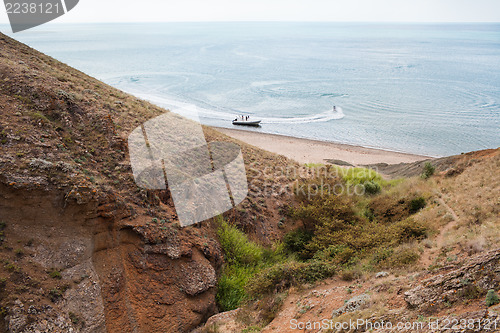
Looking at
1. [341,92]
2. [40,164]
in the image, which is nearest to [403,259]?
[40,164]

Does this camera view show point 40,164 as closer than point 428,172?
Yes

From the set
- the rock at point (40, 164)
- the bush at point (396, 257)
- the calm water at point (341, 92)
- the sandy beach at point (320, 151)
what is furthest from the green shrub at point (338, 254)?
the calm water at point (341, 92)

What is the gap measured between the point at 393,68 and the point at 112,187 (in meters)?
77.1

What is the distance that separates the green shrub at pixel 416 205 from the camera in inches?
550

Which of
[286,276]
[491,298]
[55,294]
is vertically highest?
[491,298]

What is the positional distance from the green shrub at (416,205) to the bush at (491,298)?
29.6 feet

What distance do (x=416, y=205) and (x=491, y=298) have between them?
30.4 ft

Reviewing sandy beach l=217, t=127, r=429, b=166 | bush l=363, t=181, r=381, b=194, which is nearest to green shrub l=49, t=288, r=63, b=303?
bush l=363, t=181, r=381, b=194

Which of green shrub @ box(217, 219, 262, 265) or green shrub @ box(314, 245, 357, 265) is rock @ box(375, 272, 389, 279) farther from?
green shrub @ box(217, 219, 262, 265)

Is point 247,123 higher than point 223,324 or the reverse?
higher

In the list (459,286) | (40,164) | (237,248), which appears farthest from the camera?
(237,248)

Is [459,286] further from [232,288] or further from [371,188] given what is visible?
[371,188]

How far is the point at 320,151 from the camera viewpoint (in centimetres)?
3300

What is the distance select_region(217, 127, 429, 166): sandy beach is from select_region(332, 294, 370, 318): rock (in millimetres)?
21316
